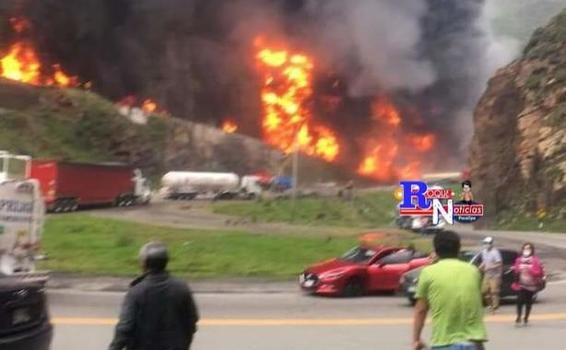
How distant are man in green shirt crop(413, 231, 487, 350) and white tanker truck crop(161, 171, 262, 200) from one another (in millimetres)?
50737

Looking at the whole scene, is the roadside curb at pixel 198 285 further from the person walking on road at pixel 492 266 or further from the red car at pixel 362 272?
the person walking on road at pixel 492 266

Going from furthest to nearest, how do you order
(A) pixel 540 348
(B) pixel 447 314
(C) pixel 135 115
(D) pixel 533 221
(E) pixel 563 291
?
(C) pixel 135 115
(D) pixel 533 221
(E) pixel 563 291
(A) pixel 540 348
(B) pixel 447 314

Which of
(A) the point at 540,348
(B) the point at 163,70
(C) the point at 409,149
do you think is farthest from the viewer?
(C) the point at 409,149

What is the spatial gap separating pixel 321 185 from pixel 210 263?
45312 mm

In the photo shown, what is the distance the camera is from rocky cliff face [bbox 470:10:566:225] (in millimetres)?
45125

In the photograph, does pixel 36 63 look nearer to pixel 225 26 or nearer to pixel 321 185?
pixel 225 26

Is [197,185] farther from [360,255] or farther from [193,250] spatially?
[360,255]

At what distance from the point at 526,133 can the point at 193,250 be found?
29.6 metres

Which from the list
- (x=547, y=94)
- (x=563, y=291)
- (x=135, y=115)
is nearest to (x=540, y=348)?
(x=563, y=291)

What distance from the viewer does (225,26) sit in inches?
3031

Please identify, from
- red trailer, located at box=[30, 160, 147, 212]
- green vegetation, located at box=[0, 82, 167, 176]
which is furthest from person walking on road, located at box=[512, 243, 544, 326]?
green vegetation, located at box=[0, 82, 167, 176]

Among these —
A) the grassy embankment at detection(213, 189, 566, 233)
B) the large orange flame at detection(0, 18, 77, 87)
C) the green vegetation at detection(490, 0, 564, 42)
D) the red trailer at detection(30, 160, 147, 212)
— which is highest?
the green vegetation at detection(490, 0, 564, 42)

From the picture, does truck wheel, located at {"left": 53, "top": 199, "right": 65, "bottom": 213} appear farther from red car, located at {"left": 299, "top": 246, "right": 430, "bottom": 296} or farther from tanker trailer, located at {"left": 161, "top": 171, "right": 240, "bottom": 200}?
red car, located at {"left": 299, "top": 246, "right": 430, "bottom": 296}

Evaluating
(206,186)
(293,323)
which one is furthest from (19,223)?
(206,186)
